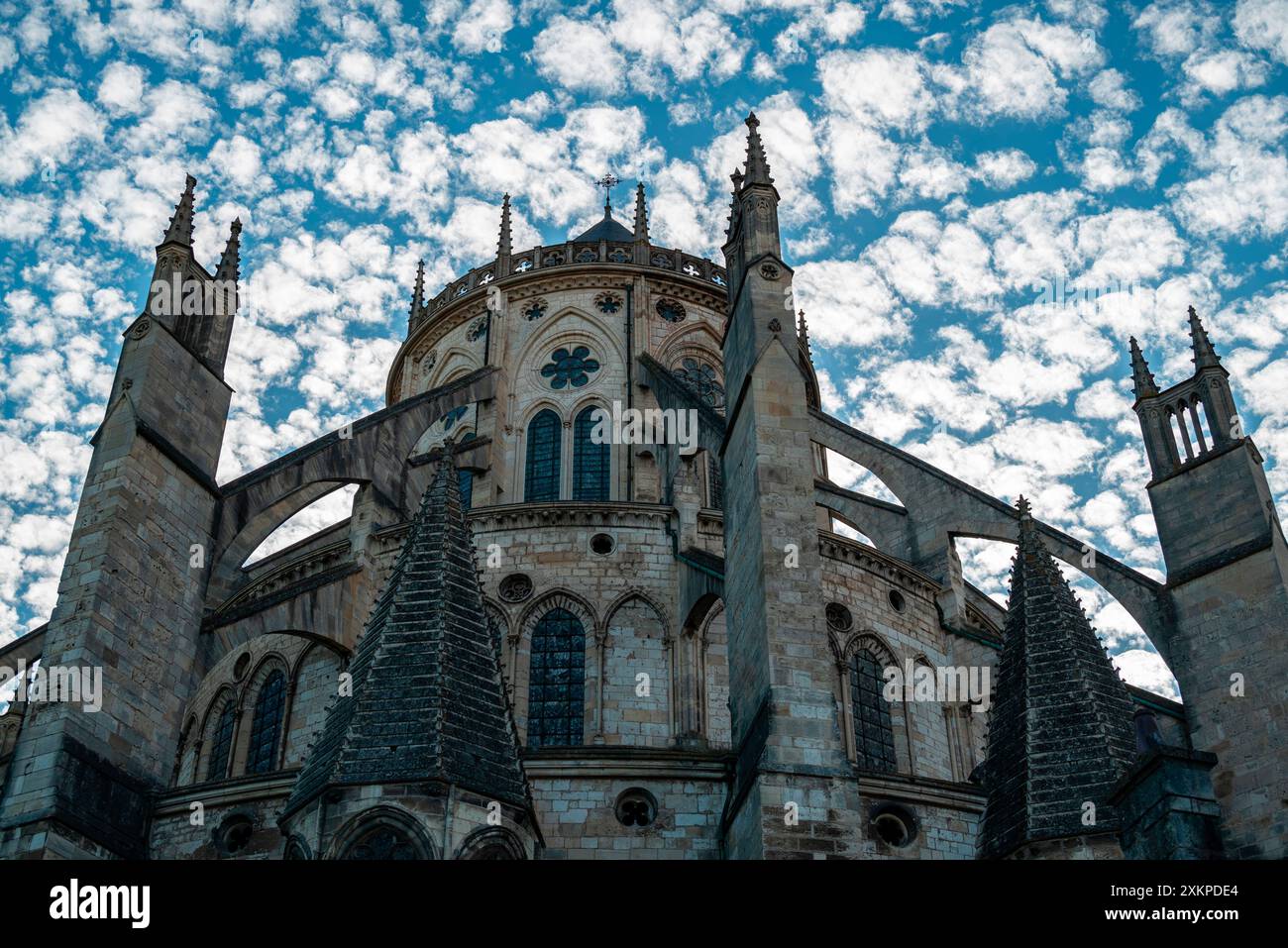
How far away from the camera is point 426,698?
16672 mm

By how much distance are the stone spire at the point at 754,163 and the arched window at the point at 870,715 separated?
29.6ft

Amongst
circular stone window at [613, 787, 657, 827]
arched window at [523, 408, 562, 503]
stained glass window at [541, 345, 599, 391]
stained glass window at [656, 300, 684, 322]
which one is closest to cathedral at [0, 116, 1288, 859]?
circular stone window at [613, 787, 657, 827]

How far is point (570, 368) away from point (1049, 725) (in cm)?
2038

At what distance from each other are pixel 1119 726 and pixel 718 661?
919 centimetres

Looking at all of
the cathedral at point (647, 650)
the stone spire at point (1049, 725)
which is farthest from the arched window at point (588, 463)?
the stone spire at point (1049, 725)

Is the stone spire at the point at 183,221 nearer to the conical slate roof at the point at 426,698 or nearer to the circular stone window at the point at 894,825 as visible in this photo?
the conical slate roof at the point at 426,698

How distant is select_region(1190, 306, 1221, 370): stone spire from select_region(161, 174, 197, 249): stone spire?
17.8 m

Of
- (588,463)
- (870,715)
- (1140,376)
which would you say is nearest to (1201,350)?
(1140,376)

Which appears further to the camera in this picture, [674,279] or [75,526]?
[674,279]

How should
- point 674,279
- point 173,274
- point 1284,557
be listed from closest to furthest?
point 1284,557 < point 173,274 < point 674,279

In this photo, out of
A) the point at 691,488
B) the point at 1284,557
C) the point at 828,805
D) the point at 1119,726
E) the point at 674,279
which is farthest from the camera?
the point at 674,279
